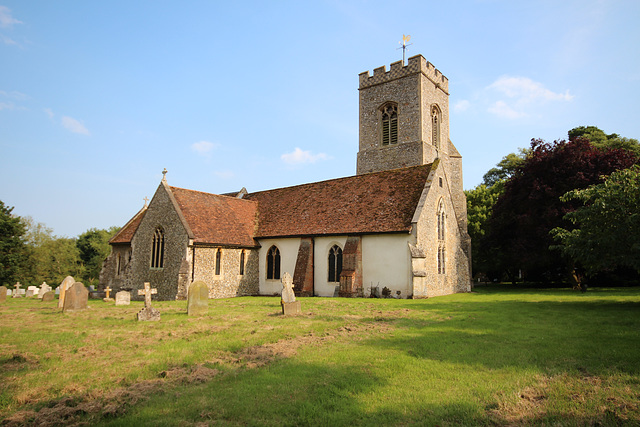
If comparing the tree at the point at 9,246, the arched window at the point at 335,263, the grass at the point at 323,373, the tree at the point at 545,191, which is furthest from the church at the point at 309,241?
the tree at the point at 9,246

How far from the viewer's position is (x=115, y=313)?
15570mm

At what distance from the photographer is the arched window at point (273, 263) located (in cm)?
2758

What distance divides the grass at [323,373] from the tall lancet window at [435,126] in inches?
1020

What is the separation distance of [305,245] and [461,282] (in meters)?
11.8

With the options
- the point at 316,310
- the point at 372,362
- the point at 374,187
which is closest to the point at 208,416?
the point at 372,362

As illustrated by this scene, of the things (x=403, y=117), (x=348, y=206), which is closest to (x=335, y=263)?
(x=348, y=206)

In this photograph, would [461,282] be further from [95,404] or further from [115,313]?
[95,404]

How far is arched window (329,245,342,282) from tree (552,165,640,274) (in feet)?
41.8

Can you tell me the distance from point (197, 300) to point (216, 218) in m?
12.7

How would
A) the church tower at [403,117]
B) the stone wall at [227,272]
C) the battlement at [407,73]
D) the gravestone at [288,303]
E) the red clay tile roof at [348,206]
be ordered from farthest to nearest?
the battlement at [407,73] < the church tower at [403,117] < the stone wall at [227,272] < the red clay tile roof at [348,206] < the gravestone at [288,303]

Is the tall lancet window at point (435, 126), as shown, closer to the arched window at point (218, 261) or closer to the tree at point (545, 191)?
the tree at point (545, 191)

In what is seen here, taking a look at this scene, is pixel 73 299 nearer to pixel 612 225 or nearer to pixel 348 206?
pixel 348 206

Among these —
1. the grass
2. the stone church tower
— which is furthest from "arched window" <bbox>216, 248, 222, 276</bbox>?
the stone church tower

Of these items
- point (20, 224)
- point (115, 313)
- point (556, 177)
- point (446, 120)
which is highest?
point (446, 120)
